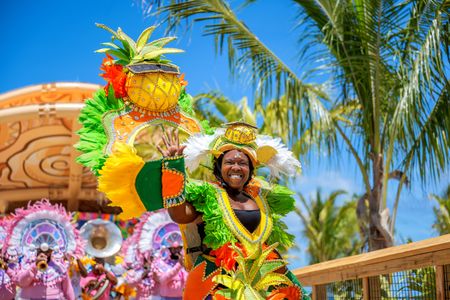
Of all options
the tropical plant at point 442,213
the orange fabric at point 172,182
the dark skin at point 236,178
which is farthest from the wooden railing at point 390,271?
the tropical plant at point 442,213

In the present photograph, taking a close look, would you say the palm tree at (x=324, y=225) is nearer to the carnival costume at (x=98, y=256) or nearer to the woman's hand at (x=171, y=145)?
the carnival costume at (x=98, y=256)

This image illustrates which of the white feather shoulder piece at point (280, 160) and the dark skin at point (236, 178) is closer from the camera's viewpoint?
the dark skin at point (236, 178)

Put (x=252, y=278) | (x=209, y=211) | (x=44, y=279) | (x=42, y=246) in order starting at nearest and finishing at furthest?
(x=252, y=278)
(x=209, y=211)
(x=44, y=279)
(x=42, y=246)

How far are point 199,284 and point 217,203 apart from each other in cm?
47

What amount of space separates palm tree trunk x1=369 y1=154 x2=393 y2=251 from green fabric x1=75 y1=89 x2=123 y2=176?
4492mm

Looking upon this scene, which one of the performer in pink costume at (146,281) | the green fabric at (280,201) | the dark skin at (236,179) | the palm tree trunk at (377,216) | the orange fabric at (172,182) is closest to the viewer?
the orange fabric at (172,182)

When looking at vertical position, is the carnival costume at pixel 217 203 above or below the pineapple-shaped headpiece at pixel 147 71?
below

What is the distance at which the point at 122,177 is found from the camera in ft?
13.5

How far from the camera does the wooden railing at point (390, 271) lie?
4.35 metres

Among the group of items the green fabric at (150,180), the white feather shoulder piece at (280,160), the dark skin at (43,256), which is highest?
the white feather shoulder piece at (280,160)

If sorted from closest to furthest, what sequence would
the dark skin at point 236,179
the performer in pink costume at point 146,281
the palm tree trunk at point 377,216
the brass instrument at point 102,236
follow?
the dark skin at point 236,179
the palm tree trunk at point 377,216
the performer in pink costume at point 146,281
the brass instrument at point 102,236

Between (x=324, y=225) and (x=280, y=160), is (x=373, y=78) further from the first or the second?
(x=324, y=225)

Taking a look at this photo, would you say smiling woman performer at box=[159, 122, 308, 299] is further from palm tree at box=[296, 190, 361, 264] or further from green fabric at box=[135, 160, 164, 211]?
palm tree at box=[296, 190, 361, 264]

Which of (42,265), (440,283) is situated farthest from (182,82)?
(42,265)
